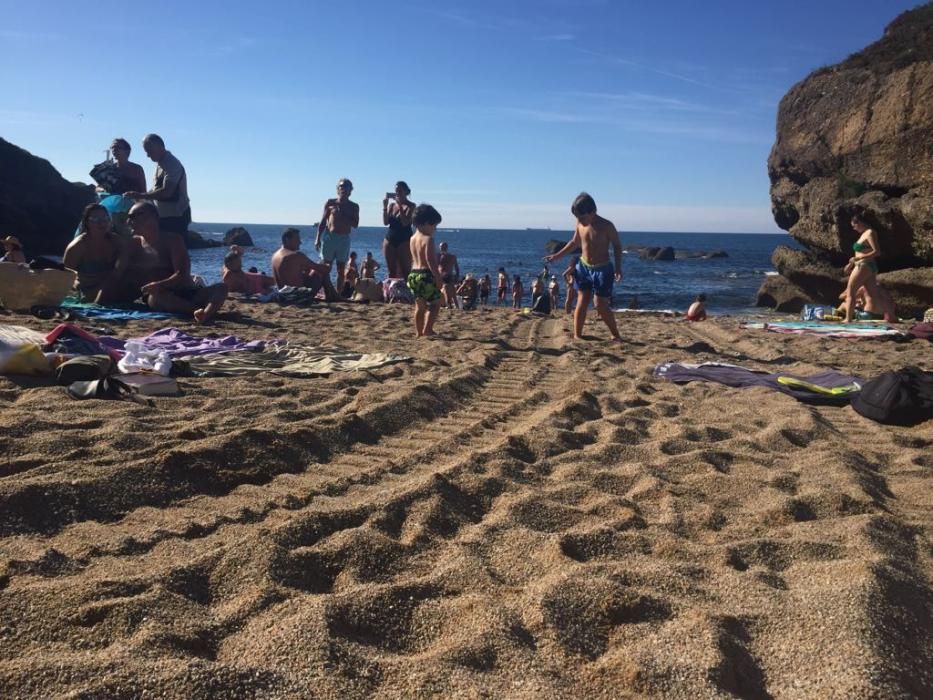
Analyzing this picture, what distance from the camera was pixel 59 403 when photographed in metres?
3.77

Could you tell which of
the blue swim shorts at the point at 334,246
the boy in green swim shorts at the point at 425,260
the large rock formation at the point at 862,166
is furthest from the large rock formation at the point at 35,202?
the large rock formation at the point at 862,166

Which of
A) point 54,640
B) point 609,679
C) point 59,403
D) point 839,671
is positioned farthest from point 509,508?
point 59,403

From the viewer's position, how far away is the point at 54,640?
1782mm

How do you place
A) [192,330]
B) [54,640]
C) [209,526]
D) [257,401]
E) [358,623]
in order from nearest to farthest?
[54,640], [358,623], [209,526], [257,401], [192,330]

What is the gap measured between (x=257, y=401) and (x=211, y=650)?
8.18 feet

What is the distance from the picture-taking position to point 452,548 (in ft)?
8.18

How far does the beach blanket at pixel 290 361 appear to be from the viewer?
16.9ft

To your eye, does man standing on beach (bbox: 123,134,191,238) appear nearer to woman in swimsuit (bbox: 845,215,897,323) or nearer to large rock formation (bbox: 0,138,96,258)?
woman in swimsuit (bbox: 845,215,897,323)

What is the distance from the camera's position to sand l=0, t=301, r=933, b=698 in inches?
70.2

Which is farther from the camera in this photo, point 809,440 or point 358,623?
point 809,440

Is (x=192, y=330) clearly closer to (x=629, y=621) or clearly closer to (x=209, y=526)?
(x=209, y=526)

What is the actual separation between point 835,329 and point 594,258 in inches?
162

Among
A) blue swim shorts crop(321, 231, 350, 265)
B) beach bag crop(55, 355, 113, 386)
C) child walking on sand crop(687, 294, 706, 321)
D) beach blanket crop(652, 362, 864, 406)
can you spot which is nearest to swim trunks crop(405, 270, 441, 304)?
beach blanket crop(652, 362, 864, 406)

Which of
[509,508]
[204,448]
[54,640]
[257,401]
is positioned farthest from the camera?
[257,401]
